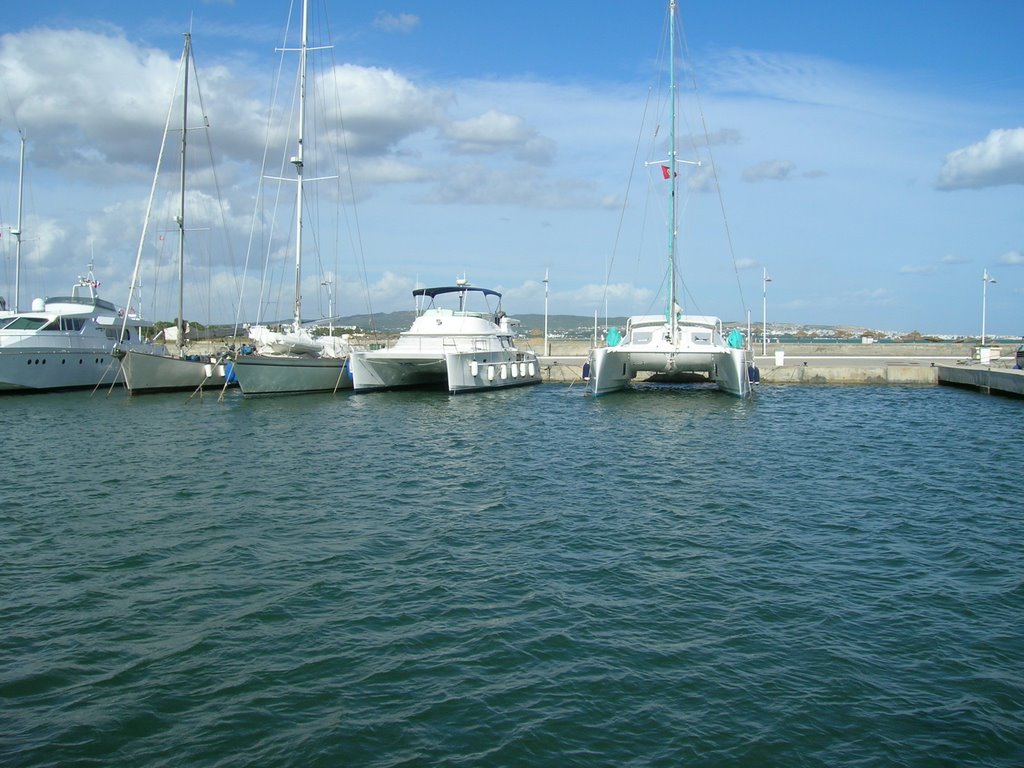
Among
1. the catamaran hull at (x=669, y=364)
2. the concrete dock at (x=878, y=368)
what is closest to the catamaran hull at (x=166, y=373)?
the catamaran hull at (x=669, y=364)

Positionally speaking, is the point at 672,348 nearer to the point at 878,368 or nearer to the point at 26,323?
the point at 878,368

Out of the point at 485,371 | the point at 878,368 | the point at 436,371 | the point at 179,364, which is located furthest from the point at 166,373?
the point at 878,368

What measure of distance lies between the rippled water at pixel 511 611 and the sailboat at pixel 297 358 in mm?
13954

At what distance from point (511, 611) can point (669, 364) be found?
2499 centimetres

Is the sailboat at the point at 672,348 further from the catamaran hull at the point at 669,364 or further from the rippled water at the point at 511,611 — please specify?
the rippled water at the point at 511,611

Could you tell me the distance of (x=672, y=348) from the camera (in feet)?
101

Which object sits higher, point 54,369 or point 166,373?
point 54,369

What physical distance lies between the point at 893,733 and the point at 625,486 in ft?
29.9

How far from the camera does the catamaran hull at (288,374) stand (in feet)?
104

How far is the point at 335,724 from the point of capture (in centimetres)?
612

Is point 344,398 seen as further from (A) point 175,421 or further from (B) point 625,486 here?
(B) point 625,486

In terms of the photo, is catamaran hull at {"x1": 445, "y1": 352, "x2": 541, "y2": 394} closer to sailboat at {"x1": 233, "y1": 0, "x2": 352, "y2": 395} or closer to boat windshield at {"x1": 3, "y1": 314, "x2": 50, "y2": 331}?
sailboat at {"x1": 233, "y1": 0, "x2": 352, "y2": 395}

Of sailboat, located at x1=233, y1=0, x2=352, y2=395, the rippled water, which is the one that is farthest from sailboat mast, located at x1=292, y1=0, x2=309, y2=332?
the rippled water

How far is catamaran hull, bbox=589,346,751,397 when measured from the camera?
31.1 m
